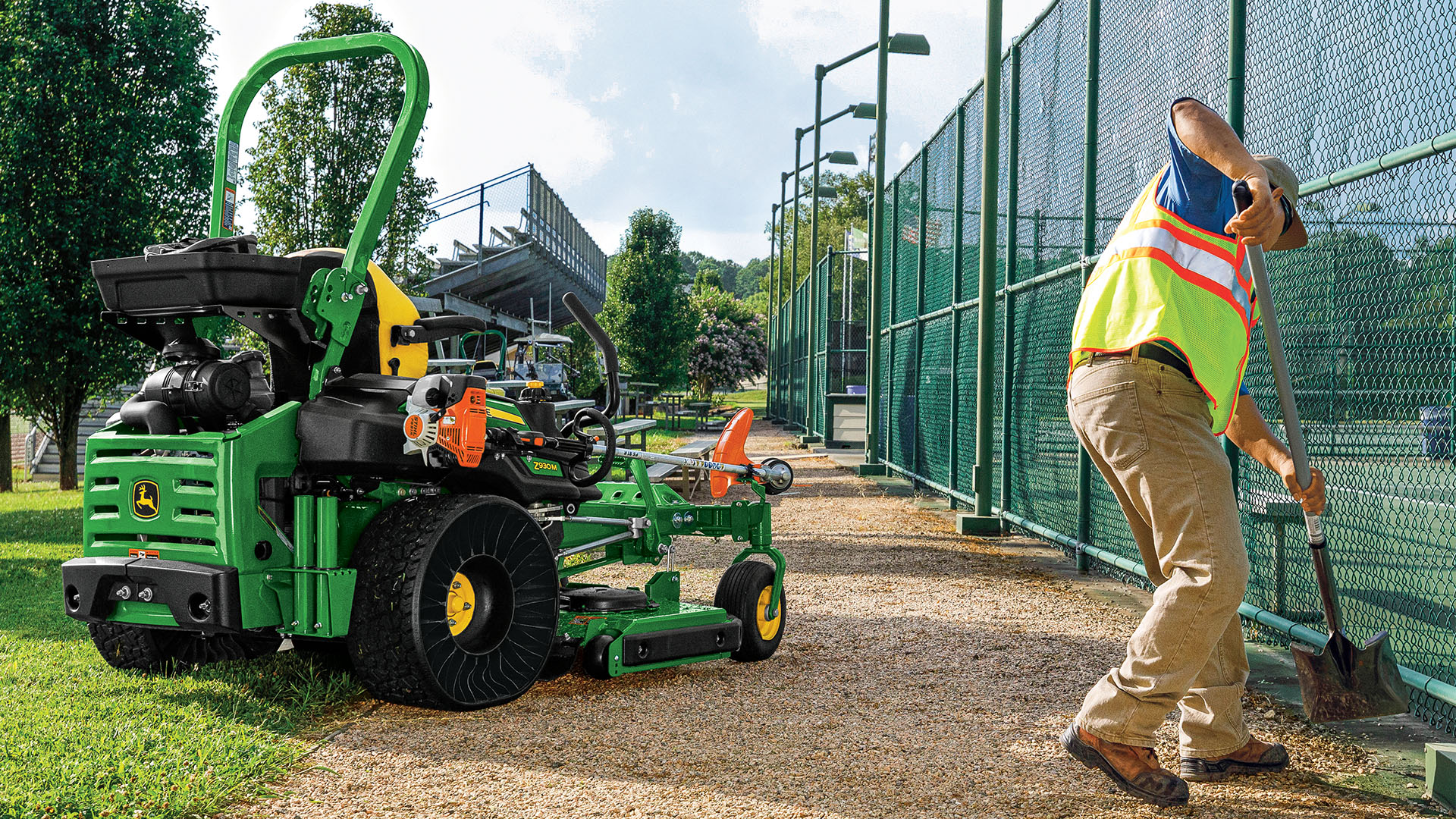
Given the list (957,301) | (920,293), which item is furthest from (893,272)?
(957,301)

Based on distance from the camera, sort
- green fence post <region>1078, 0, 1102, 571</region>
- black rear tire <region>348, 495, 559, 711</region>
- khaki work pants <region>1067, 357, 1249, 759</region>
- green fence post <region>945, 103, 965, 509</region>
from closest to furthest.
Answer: khaki work pants <region>1067, 357, 1249, 759</region>
black rear tire <region>348, 495, 559, 711</region>
green fence post <region>1078, 0, 1102, 571</region>
green fence post <region>945, 103, 965, 509</region>

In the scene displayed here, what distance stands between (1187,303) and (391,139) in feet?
9.27

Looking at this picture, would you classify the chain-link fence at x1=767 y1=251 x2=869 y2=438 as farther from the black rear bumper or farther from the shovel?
the black rear bumper

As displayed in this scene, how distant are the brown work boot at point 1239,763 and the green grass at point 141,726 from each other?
2.68 meters

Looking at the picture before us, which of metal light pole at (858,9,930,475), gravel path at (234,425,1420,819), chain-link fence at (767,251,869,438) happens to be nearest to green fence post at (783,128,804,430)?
chain-link fence at (767,251,869,438)

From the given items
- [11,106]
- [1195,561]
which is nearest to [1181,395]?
[1195,561]

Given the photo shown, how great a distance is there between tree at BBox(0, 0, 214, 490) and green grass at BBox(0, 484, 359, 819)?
697 cm

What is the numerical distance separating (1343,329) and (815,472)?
12.2 m

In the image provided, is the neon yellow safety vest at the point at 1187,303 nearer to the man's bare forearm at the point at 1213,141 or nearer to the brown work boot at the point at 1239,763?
the man's bare forearm at the point at 1213,141

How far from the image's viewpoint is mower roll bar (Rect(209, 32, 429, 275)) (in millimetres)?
4238

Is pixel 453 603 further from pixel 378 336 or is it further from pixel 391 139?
pixel 391 139

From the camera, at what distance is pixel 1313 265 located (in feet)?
16.2

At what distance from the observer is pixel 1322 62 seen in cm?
478

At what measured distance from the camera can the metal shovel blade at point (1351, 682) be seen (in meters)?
3.47
